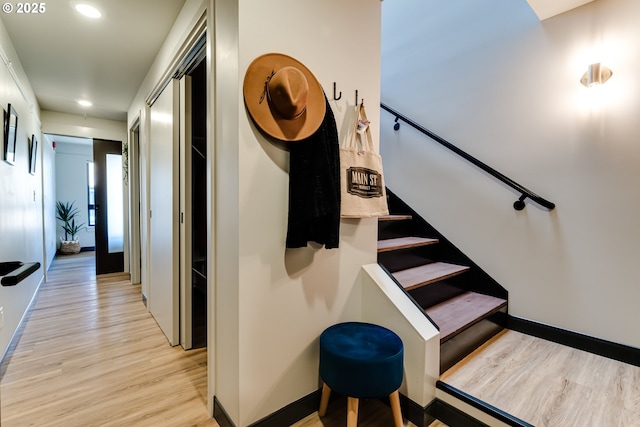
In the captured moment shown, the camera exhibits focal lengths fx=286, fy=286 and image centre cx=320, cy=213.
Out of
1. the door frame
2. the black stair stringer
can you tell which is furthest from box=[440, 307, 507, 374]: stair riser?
the door frame

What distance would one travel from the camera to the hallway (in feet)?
4.95

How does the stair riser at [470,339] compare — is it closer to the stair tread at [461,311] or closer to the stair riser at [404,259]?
the stair tread at [461,311]

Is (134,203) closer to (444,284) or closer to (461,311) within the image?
(444,284)

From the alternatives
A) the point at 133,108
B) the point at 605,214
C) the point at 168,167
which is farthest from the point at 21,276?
the point at 133,108

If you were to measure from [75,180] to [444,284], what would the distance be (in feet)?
24.7

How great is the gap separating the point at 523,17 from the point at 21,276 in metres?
3.26

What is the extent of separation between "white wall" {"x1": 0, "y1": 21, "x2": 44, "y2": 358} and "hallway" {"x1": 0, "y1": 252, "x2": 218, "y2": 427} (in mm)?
231

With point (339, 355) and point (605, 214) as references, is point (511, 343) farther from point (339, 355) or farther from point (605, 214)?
point (339, 355)

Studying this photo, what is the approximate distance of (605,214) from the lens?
181cm

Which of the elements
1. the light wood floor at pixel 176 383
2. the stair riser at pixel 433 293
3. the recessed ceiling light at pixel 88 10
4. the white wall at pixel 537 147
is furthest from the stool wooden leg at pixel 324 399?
the recessed ceiling light at pixel 88 10

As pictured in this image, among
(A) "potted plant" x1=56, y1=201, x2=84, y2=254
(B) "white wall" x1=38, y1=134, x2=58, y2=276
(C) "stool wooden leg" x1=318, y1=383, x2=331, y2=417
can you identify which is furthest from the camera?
(A) "potted plant" x1=56, y1=201, x2=84, y2=254

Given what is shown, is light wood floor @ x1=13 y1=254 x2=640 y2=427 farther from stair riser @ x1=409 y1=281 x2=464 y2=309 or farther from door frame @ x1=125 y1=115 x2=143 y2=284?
door frame @ x1=125 y1=115 x2=143 y2=284

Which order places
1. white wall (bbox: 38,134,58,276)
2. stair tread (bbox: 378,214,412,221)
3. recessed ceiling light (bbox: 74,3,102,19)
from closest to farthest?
recessed ceiling light (bbox: 74,3,102,19) → stair tread (bbox: 378,214,412,221) → white wall (bbox: 38,134,58,276)

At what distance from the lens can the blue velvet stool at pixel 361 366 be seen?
119cm
